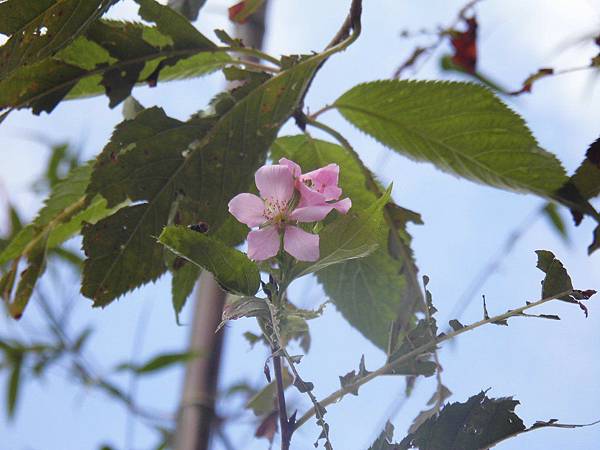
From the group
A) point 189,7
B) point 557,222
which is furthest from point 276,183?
point 557,222

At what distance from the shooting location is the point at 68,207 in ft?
2.00

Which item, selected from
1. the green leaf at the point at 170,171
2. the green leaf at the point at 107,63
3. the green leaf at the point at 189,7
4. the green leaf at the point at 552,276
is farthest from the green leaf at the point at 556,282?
the green leaf at the point at 189,7

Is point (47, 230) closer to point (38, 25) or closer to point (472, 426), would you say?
point (38, 25)

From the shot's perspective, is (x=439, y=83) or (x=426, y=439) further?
(x=439, y=83)

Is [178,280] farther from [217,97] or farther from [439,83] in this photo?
[439,83]

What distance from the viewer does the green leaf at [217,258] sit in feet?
1.15

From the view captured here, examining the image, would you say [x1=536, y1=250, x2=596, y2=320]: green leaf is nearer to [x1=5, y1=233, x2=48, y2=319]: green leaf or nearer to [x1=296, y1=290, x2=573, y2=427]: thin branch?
[x1=296, y1=290, x2=573, y2=427]: thin branch

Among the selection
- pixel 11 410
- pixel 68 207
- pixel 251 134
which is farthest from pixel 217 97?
pixel 11 410

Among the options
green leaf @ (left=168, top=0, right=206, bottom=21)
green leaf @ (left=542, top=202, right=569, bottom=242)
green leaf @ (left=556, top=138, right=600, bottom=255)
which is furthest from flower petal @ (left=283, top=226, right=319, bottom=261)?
green leaf @ (left=542, top=202, right=569, bottom=242)

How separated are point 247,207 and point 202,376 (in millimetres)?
375

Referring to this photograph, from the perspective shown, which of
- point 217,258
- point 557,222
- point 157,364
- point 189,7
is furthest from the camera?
point 157,364

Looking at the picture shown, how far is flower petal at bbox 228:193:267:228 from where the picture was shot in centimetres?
41

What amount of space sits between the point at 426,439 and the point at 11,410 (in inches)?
48.9

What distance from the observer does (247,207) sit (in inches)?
16.5
